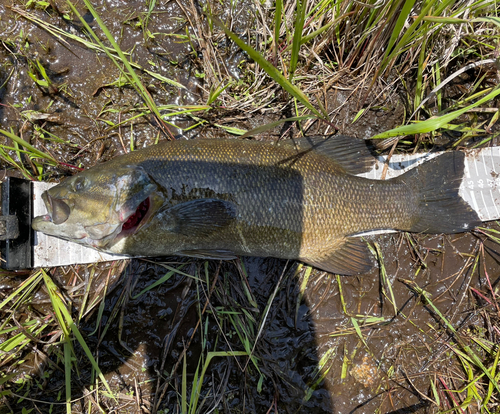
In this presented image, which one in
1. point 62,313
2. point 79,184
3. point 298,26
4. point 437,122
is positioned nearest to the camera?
point 298,26

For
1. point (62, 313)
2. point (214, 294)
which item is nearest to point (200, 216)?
point (214, 294)

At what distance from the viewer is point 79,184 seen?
2.30 metres

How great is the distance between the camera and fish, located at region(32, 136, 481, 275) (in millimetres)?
2256

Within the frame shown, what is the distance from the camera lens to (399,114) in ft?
9.65

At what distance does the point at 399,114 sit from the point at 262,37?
1.60 metres

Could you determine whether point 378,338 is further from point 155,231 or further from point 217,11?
point 217,11

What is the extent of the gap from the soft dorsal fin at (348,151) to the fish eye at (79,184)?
1998 mm

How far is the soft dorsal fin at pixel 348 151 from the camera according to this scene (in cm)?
269

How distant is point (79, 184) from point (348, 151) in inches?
93.4

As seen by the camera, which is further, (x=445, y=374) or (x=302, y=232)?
(x=445, y=374)

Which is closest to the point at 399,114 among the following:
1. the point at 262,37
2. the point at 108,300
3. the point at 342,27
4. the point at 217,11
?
the point at 342,27

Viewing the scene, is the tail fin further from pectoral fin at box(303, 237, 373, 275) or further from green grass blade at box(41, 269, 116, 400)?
green grass blade at box(41, 269, 116, 400)

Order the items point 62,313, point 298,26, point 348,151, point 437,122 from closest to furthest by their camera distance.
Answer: point 298,26
point 437,122
point 62,313
point 348,151

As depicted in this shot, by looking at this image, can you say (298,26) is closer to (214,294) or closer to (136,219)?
(136,219)
